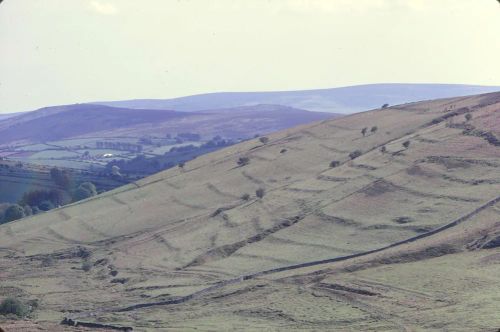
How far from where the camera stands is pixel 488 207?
7000cm

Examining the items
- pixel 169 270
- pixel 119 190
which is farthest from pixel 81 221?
pixel 169 270

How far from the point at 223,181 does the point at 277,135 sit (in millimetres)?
24357

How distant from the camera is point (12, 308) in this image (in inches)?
2226

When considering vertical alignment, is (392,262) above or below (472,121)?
below

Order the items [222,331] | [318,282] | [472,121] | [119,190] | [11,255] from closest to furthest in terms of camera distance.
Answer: [222,331], [318,282], [11,255], [472,121], [119,190]

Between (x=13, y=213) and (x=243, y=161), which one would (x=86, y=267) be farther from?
(x=13, y=213)

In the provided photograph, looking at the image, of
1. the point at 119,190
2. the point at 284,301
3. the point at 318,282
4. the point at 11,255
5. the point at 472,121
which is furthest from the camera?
the point at 119,190

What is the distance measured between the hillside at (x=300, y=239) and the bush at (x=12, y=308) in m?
1.20

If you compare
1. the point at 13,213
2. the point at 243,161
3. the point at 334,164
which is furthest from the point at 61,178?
the point at 334,164

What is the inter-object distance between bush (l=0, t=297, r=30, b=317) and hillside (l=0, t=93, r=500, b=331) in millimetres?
1204

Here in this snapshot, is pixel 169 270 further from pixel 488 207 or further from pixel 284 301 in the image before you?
pixel 488 207

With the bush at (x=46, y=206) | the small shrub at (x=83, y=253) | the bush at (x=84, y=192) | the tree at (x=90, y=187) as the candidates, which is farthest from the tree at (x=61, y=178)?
the small shrub at (x=83, y=253)

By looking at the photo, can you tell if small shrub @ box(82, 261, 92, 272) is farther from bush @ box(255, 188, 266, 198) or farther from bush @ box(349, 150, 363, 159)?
bush @ box(349, 150, 363, 159)

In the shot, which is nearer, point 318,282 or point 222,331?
point 222,331
